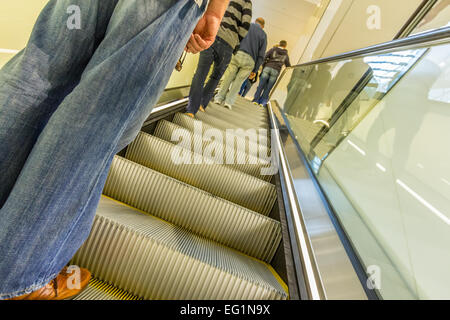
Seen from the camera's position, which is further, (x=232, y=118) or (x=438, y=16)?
(x=232, y=118)

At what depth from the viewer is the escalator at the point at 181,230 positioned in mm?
1193

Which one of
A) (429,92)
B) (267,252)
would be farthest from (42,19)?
(429,92)

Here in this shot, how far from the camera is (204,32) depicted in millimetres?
1020

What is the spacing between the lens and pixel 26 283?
653mm

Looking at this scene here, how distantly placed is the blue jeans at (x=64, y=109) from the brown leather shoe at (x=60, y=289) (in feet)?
0.55

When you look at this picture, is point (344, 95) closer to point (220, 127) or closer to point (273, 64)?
point (220, 127)

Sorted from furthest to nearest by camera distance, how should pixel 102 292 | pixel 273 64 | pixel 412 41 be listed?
pixel 273 64 < pixel 412 41 < pixel 102 292

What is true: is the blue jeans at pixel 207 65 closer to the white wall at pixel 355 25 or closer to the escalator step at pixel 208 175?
the escalator step at pixel 208 175

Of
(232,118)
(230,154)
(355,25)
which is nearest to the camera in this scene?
(230,154)

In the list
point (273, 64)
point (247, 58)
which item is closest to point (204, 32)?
point (247, 58)

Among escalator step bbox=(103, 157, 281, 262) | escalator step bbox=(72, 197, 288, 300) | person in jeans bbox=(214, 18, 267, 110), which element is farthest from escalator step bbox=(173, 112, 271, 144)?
escalator step bbox=(72, 197, 288, 300)

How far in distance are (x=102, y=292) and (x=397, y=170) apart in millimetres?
1640

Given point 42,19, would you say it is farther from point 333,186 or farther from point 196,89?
point 196,89
